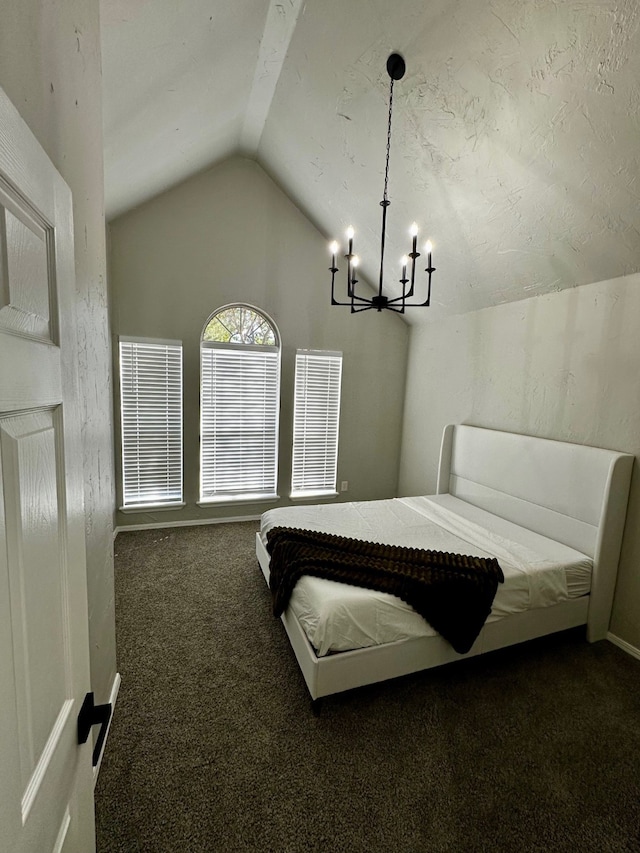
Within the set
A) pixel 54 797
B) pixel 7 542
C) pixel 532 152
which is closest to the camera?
pixel 7 542

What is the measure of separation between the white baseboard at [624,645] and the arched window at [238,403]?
122 inches

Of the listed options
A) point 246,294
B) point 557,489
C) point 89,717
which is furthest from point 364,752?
point 246,294

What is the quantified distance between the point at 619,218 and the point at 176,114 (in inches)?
108

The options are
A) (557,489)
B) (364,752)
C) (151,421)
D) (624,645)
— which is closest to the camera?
(364,752)

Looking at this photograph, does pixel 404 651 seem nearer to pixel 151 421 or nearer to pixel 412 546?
pixel 412 546

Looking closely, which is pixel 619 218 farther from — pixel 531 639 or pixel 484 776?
pixel 484 776

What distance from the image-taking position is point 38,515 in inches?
22.8

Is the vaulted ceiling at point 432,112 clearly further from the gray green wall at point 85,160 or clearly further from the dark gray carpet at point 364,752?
the dark gray carpet at point 364,752

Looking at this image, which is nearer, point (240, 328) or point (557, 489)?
point (557, 489)

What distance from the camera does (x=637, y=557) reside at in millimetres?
2281

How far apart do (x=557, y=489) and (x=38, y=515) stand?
2.95 metres

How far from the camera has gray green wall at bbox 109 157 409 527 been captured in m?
3.51

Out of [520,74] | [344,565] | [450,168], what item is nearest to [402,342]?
[450,168]

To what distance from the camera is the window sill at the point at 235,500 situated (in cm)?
396
